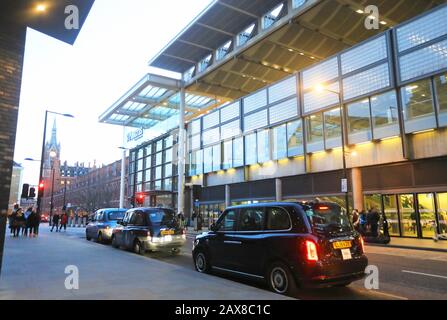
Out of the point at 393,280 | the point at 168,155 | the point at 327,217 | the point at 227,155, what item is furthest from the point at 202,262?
the point at 168,155

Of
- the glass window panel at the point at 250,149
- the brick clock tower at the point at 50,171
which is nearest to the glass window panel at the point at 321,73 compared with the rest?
the glass window panel at the point at 250,149

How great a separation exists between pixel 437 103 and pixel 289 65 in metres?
17.1

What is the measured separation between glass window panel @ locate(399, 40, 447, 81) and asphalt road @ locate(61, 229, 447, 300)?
34.5ft

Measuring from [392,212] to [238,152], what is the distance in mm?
15369

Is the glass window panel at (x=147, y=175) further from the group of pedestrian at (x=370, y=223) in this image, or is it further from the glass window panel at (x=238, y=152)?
the group of pedestrian at (x=370, y=223)

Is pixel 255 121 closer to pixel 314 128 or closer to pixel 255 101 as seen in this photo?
pixel 255 101

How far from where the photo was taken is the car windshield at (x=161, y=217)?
1402 cm

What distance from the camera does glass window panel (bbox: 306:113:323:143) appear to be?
2583cm

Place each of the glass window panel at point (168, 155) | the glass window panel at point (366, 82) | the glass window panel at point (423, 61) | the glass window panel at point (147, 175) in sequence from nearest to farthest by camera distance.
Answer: the glass window panel at point (423, 61) < the glass window panel at point (366, 82) < the glass window panel at point (168, 155) < the glass window panel at point (147, 175)

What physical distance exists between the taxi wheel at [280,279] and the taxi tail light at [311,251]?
553 mm

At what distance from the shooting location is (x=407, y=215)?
2109 centimetres

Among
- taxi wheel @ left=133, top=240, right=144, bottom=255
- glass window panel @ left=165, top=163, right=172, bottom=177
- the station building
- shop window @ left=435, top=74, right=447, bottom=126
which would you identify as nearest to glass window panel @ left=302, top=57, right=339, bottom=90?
the station building
